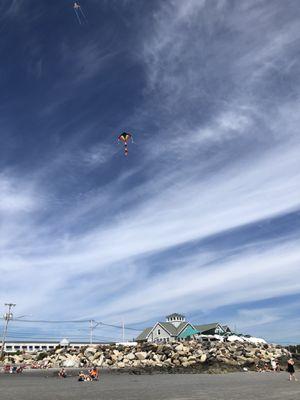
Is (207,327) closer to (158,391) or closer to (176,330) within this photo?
(176,330)

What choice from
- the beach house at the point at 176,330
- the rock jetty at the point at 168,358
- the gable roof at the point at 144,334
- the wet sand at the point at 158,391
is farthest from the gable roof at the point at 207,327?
the wet sand at the point at 158,391

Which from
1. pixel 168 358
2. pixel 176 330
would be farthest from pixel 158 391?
pixel 176 330

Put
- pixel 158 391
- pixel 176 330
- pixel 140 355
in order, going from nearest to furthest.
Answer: pixel 158 391 → pixel 140 355 → pixel 176 330

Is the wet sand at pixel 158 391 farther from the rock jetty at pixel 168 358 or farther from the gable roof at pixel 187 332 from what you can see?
the gable roof at pixel 187 332

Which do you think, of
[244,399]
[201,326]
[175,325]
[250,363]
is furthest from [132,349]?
[244,399]

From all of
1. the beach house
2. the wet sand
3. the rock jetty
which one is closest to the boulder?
the rock jetty

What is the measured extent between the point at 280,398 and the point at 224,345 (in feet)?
174

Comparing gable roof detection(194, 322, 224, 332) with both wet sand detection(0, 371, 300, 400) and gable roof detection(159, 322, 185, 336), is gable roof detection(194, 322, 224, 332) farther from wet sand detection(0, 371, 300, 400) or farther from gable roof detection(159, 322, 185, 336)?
wet sand detection(0, 371, 300, 400)

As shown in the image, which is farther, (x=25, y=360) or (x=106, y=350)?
(x=25, y=360)

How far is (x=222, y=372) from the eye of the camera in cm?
4747

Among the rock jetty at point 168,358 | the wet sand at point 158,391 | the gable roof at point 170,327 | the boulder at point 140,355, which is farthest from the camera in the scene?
the gable roof at point 170,327

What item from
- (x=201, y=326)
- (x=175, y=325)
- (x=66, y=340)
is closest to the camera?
(x=66, y=340)

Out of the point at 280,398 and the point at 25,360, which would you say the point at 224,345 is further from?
the point at 280,398

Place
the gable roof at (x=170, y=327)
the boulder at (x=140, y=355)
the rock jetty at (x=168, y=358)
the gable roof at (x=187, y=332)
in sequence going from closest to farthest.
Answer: the rock jetty at (x=168, y=358)
the boulder at (x=140, y=355)
the gable roof at (x=170, y=327)
the gable roof at (x=187, y=332)
